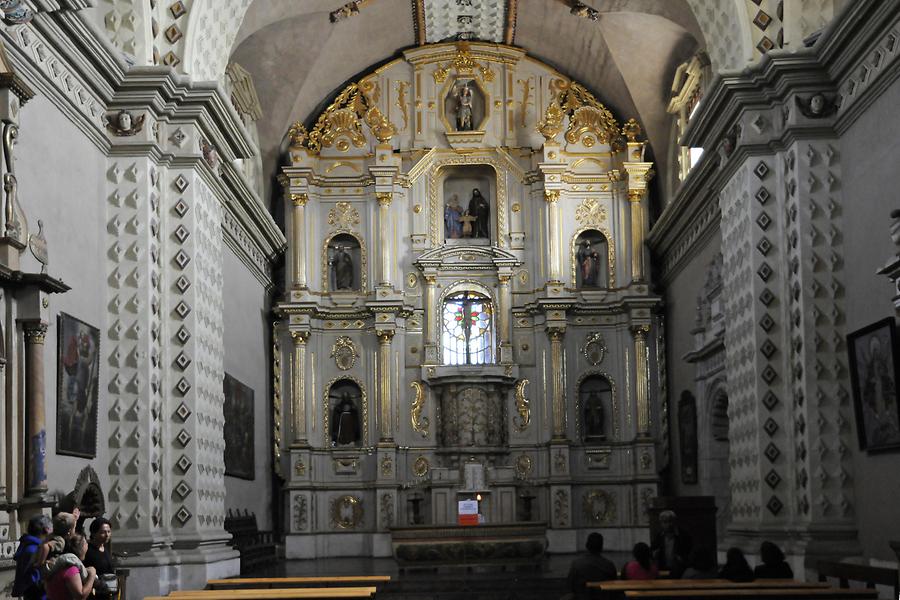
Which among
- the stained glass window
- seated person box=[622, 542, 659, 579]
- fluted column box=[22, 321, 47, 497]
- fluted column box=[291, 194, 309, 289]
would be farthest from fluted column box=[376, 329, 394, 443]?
seated person box=[622, 542, 659, 579]

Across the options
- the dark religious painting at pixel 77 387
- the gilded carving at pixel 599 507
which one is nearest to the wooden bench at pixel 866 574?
the dark religious painting at pixel 77 387

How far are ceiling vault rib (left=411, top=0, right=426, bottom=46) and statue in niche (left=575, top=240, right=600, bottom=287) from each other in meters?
6.15

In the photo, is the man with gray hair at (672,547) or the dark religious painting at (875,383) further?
the dark religious painting at (875,383)

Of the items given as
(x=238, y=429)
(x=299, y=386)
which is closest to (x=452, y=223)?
(x=299, y=386)

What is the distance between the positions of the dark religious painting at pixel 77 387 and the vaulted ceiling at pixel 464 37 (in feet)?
35.6

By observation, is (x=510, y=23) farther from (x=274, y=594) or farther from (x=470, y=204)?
(x=274, y=594)

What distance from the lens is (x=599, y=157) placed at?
94.9 feet

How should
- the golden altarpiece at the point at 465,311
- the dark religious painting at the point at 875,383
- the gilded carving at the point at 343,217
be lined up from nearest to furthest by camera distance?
the dark religious painting at the point at 875,383
the golden altarpiece at the point at 465,311
the gilded carving at the point at 343,217

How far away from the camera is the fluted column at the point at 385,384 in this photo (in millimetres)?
27578

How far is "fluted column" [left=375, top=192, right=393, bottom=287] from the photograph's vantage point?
28188 mm

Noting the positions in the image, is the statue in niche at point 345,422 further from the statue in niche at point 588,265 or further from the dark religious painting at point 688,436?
the dark religious painting at point 688,436

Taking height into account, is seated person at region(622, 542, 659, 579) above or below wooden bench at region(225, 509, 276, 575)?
above

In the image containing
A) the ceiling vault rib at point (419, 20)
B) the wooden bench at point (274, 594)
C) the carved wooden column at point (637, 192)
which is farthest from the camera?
the carved wooden column at point (637, 192)

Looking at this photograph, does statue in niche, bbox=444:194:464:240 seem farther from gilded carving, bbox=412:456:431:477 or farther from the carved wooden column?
gilded carving, bbox=412:456:431:477
